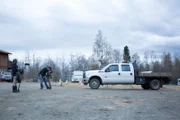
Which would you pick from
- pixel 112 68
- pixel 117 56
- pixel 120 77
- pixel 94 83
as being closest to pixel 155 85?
pixel 120 77

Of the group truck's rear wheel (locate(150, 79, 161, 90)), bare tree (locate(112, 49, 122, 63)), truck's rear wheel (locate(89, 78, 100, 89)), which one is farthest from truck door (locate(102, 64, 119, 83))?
bare tree (locate(112, 49, 122, 63))

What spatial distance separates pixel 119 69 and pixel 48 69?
5.39 metres

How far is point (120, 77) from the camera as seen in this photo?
808 inches

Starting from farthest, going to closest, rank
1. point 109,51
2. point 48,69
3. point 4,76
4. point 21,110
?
point 109,51 → point 4,76 → point 48,69 → point 21,110

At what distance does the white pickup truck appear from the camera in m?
20.5

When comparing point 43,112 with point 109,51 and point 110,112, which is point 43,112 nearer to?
point 110,112

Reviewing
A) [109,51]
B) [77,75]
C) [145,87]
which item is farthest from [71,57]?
[145,87]

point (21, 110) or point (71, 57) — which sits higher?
point (71, 57)

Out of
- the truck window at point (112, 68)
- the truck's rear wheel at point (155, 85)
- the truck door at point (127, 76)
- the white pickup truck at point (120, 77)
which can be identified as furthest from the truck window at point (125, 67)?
the truck's rear wheel at point (155, 85)

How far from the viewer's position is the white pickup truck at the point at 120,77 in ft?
67.3

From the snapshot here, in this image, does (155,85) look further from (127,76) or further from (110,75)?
(110,75)

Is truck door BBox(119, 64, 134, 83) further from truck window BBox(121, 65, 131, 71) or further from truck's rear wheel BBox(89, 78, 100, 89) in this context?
truck's rear wheel BBox(89, 78, 100, 89)

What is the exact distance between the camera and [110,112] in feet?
26.1

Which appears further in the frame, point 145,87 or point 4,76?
point 4,76
